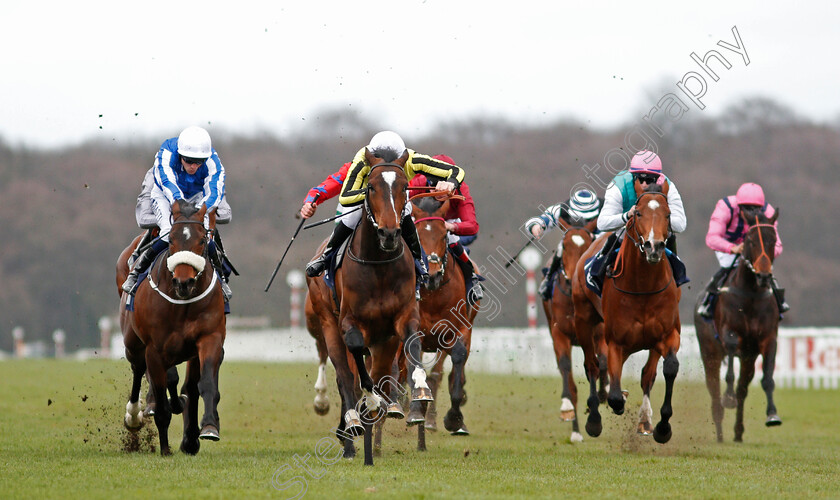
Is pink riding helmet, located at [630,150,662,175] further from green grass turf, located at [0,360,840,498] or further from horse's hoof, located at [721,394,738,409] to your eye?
horse's hoof, located at [721,394,738,409]

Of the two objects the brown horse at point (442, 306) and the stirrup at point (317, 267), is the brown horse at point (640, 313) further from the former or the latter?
the stirrup at point (317, 267)

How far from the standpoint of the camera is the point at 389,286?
368 inches

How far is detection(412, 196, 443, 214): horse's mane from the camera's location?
37.2ft

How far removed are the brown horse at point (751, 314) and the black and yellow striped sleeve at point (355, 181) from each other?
555cm

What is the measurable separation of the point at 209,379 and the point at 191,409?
84 cm

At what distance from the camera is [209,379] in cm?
962

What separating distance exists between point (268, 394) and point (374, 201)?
11465 millimetres

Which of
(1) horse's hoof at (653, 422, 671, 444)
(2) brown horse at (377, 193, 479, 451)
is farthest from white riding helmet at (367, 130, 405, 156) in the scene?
(1) horse's hoof at (653, 422, 671, 444)

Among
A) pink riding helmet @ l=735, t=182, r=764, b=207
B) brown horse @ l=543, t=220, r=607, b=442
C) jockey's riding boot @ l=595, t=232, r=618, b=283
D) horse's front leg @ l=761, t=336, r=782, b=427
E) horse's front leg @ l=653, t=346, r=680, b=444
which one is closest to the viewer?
horse's front leg @ l=653, t=346, r=680, b=444

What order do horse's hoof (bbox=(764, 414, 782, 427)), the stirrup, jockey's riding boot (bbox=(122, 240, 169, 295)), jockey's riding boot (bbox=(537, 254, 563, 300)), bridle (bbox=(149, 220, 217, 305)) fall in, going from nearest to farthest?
bridle (bbox=(149, 220, 217, 305)), the stirrup, jockey's riding boot (bbox=(122, 240, 169, 295)), horse's hoof (bbox=(764, 414, 782, 427)), jockey's riding boot (bbox=(537, 254, 563, 300))

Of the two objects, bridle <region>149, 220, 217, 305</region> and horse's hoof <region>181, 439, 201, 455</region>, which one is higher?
bridle <region>149, 220, 217, 305</region>

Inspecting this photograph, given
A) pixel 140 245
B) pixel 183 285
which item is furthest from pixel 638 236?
pixel 140 245

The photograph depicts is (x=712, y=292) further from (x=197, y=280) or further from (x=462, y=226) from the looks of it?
(x=197, y=280)

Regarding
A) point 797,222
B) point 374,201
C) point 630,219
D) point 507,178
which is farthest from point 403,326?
point 797,222
